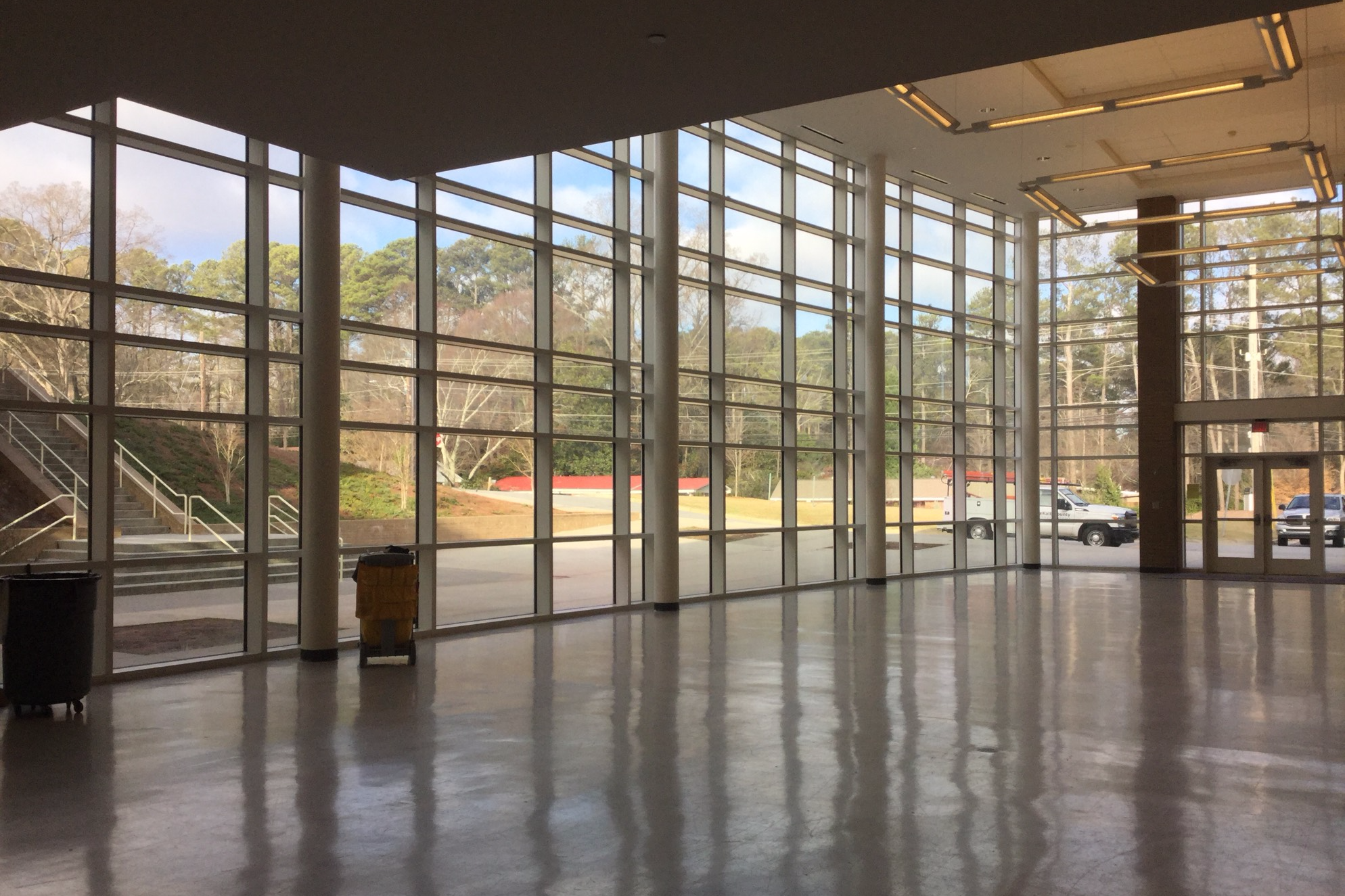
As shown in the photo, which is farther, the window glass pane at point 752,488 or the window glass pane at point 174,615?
the window glass pane at point 752,488

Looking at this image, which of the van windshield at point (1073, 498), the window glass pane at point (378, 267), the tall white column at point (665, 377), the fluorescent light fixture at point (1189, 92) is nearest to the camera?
the fluorescent light fixture at point (1189, 92)

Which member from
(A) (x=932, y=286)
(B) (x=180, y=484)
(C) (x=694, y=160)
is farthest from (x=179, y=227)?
(A) (x=932, y=286)

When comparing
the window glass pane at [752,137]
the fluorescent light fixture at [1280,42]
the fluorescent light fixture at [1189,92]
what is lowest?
the fluorescent light fixture at [1280,42]

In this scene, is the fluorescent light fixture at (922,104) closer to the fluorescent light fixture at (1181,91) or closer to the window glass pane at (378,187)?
the fluorescent light fixture at (1181,91)

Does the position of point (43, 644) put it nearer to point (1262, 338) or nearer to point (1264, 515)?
point (1264, 515)

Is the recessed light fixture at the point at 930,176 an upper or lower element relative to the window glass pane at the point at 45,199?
upper

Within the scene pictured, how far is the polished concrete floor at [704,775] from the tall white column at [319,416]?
61cm

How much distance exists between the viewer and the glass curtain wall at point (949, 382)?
783 inches

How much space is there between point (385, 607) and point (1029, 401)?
16.3m

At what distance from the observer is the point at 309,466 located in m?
10.3

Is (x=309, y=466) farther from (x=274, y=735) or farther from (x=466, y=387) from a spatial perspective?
(x=274, y=735)

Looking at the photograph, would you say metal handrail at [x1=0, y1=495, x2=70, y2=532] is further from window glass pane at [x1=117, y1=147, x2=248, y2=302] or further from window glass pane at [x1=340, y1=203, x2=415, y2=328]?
window glass pane at [x1=340, y1=203, x2=415, y2=328]

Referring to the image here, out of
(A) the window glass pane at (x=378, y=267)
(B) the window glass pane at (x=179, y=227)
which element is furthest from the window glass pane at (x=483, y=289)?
(B) the window glass pane at (x=179, y=227)

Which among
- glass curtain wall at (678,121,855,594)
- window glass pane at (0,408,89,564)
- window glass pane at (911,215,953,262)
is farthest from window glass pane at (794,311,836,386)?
window glass pane at (0,408,89,564)
